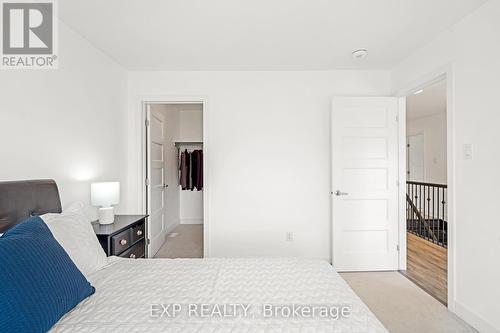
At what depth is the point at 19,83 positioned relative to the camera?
1.83 metres

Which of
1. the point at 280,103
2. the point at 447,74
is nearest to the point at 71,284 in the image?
the point at 280,103

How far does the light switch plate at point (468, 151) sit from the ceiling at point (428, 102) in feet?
7.00

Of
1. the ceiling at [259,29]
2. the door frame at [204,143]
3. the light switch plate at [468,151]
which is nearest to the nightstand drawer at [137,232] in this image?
the door frame at [204,143]

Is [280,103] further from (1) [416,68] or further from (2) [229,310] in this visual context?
(2) [229,310]

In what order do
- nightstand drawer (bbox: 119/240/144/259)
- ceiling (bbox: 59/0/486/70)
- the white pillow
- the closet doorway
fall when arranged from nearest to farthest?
the white pillow, ceiling (bbox: 59/0/486/70), nightstand drawer (bbox: 119/240/144/259), the closet doorway

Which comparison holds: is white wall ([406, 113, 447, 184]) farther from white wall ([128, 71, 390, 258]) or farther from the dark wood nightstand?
the dark wood nightstand

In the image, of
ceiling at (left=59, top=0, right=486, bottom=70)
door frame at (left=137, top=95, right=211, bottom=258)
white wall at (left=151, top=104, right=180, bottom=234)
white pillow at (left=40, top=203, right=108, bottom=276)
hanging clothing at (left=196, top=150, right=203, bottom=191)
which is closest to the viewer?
white pillow at (left=40, top=203, right=108, bottom=276)

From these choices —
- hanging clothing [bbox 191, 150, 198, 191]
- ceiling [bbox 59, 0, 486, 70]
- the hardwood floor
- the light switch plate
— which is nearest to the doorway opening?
the hardwood floor

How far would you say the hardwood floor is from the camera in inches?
108

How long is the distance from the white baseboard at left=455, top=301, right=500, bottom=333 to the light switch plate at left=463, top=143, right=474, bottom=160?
1.22m

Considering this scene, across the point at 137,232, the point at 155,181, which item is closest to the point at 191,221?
the point at 155,181

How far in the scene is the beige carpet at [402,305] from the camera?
2.12 meters

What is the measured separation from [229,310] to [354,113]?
275cm

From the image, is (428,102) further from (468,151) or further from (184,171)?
(184,171)
